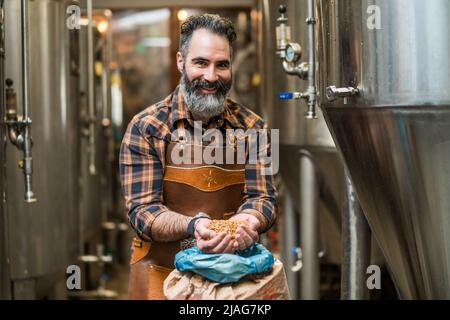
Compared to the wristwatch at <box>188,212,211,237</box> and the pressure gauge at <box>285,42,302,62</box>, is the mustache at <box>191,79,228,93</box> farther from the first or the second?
the pressure gauge at <box>285,42,302,62</box>

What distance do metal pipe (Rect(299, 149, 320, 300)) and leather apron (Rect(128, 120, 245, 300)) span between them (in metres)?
1.30

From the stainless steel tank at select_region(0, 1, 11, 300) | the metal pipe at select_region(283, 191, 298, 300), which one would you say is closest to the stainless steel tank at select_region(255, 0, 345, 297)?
the metal pipe at select_region(283, 191, 298, 300)

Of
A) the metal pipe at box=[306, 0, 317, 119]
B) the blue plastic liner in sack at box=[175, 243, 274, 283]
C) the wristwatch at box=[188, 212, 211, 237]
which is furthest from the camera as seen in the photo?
the metal pipe at box=[306, 0, 317, 119]

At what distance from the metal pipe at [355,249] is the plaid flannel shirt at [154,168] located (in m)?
0.72

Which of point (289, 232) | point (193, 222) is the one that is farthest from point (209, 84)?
point (289, 232)

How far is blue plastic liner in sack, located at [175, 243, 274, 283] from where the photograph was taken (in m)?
1.87

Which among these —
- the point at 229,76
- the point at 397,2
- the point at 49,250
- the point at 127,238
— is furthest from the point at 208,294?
the point at 127,238

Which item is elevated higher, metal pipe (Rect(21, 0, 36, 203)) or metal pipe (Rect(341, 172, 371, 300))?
metal pipe (Rect(21, 0, 36, 203))

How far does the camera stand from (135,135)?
217 centimetres

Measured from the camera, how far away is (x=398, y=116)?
7.00 feet

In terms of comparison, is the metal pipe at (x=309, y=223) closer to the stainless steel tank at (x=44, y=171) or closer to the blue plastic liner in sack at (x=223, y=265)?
the stainless steel tank at (x=44, y=171)

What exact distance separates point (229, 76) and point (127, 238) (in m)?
4.81

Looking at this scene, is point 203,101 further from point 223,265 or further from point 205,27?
point 223,265

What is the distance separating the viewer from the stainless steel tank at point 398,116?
6.79 feet
